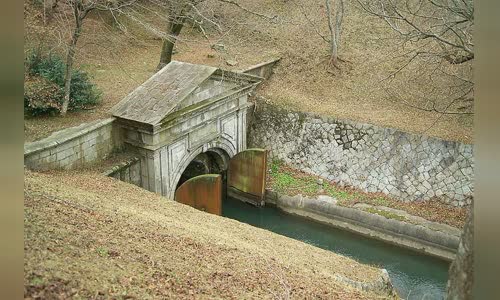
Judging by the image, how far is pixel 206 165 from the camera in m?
19.0

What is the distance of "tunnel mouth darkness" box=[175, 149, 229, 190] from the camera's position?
18.8 metres

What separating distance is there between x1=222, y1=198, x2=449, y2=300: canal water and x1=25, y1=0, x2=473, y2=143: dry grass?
13.6ft

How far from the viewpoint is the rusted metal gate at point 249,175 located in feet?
60.3

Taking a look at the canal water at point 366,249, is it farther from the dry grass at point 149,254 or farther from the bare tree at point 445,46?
the bare tree at point 445,46

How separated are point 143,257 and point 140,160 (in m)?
8.10

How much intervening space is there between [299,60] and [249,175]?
6.91 meters

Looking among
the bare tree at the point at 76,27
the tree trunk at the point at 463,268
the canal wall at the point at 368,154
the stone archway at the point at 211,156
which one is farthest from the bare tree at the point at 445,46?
the bare tree at the point at 76,27

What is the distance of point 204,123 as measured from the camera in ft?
54.4

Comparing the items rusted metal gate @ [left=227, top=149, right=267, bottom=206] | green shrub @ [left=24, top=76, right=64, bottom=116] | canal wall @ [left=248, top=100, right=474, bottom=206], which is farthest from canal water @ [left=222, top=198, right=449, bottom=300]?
green shrub @ [left=24, top=76, right=64, bottom=116]

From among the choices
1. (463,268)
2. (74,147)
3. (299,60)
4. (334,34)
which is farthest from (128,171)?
(463,268)

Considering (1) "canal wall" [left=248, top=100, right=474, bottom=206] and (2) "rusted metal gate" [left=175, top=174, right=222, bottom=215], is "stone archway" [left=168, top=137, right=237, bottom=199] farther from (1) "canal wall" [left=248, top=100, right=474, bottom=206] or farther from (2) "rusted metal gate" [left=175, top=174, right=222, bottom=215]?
(1) "canal wall" [left=248, top=100, right=474, bottom=206]

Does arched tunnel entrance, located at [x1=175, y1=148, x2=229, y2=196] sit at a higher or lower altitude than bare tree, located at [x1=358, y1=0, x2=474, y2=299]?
lower

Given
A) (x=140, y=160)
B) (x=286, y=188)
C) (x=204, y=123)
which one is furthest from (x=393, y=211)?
(x=140, y=160)
